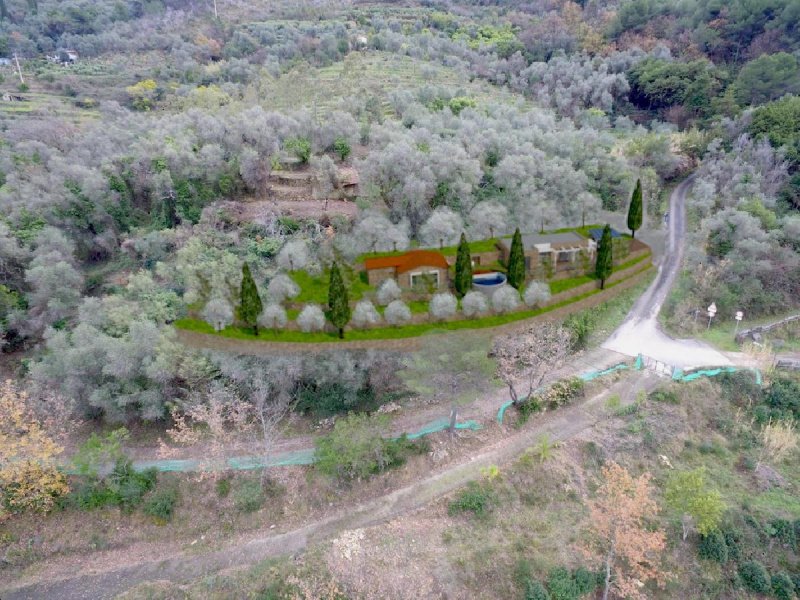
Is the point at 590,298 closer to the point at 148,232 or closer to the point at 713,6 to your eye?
the point at 148,232

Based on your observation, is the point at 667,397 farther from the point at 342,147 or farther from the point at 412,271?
the point at 342,147

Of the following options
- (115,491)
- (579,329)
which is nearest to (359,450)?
(115,491)

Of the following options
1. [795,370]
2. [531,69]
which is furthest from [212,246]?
[531,69]

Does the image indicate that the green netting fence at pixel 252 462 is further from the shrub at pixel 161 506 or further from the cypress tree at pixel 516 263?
the cypress tree at pixel 516 263

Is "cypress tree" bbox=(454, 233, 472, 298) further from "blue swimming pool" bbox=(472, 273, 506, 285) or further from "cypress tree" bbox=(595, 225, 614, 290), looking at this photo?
"cypress tree" bbox=(595, 225, 614, 290)

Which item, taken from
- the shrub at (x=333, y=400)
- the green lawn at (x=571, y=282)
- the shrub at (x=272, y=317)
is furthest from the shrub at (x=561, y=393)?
the shrub at (x=272, y=317)

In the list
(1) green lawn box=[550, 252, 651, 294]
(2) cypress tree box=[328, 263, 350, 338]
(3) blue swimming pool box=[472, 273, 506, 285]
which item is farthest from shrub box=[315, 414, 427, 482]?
(1) green lawn box=[550, 252, 651, 294]
